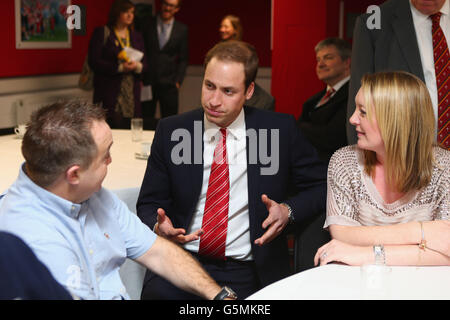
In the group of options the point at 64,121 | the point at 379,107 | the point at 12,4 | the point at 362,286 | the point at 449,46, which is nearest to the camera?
the point at 64,121

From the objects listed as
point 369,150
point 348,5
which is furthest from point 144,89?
point 369,150

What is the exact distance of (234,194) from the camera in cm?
247

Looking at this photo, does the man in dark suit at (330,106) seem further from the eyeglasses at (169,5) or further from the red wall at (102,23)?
the red wall at (102,23)

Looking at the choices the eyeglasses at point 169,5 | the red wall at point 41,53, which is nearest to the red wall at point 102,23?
the red wall at point 41,53

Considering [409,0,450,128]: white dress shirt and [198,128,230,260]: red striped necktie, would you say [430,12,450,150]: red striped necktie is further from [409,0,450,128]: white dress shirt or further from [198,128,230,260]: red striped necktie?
[198,128,230,260]: red striped necktie

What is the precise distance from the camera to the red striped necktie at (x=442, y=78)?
2.73 meters

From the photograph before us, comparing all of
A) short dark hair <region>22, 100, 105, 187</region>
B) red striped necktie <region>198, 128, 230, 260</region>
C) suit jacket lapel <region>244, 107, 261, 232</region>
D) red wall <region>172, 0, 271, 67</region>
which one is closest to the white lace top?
suit jacket lapel <region>244, 107, 261, 232</region>

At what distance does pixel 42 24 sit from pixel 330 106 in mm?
4003

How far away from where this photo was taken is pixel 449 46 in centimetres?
276

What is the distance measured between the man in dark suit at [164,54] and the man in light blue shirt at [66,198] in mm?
4952

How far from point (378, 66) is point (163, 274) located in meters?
1.45

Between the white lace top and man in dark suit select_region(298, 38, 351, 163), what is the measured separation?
1.63 meters

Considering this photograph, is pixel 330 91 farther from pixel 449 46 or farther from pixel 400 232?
pixel 400 232

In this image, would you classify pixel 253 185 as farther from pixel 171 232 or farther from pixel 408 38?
pixel 408 38
